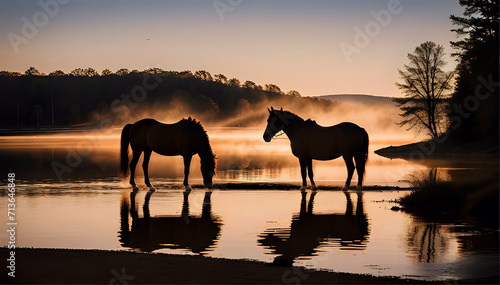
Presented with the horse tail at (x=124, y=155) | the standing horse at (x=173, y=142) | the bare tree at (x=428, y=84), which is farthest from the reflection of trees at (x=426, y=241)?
the bare tree at (x=428, y=84)

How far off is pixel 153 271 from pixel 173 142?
1512cm

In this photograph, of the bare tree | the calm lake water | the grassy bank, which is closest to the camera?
the calm lake water

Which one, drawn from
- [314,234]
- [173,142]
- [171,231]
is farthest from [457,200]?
[173,142]

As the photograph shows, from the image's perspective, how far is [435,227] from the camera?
1521 centimetres

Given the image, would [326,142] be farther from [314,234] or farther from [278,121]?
[314,234]

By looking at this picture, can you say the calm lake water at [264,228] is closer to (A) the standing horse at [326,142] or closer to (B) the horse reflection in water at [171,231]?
(B) the horse reflection in water at [171,231]

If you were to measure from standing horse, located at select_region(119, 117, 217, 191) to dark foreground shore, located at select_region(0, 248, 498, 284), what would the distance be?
12.9m

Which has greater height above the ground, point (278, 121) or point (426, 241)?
point (278, 121)

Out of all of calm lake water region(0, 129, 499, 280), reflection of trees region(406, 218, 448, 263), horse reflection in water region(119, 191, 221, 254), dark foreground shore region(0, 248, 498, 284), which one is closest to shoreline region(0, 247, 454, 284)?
dark foreground shore region(0, 248, 498, 284)

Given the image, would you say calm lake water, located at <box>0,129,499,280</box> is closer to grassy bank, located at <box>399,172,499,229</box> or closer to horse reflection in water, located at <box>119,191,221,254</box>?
horse reflection in water, located at <box>119,191,221,254</box>

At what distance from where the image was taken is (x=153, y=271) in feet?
31.7

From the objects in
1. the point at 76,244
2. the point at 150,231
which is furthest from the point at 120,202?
the point at 76,244

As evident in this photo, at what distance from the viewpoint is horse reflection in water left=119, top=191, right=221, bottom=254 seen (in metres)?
12.4

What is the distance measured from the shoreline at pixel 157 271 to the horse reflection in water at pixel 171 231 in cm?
128
